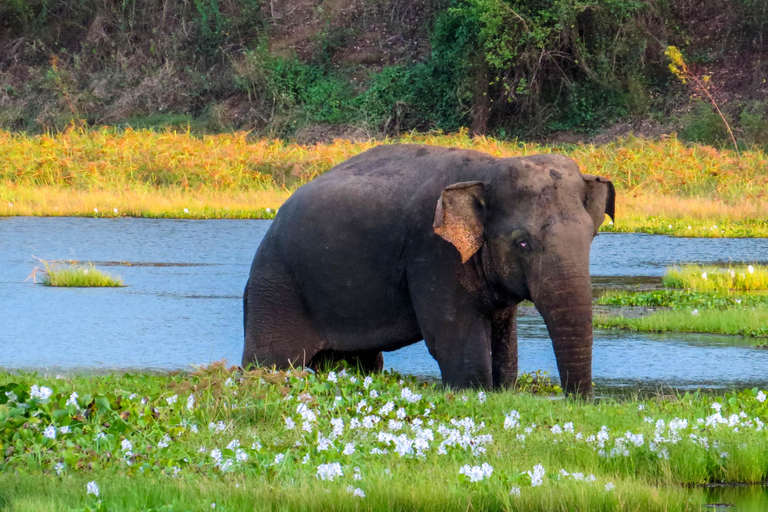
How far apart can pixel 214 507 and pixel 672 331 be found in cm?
776

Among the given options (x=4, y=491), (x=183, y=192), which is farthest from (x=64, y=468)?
(x=183, y=192)

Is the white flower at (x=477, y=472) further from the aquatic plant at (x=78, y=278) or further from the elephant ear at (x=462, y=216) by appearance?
the aquatic plant at (x=78, y=278)

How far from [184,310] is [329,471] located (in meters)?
8.32

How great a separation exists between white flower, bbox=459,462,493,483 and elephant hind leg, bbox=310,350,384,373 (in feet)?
11.3

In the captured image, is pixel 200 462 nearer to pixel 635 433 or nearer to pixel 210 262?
pixel 635 433

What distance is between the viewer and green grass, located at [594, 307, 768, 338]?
37.4 ft

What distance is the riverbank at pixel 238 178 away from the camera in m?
23.5

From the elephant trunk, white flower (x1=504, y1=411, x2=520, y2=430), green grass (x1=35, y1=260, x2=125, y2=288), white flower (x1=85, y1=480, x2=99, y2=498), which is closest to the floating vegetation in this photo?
the elephant trunk

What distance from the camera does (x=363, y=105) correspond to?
43500 mm

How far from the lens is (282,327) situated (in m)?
8.45

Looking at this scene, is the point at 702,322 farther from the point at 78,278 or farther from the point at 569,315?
the point at 78,278

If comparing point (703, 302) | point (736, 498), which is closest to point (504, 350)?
point (736, 498)

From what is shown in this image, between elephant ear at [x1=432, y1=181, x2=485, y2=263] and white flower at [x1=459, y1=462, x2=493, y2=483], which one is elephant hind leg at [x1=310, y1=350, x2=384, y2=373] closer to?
elephant ear at [x1=432, y1=181, x2=485, y2=263]

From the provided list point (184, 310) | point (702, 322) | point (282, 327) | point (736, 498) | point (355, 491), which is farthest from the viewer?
point (184, 310)
